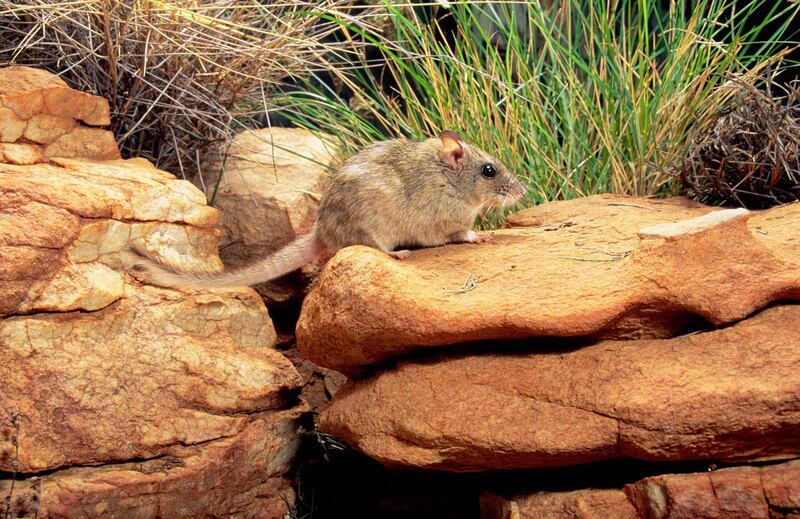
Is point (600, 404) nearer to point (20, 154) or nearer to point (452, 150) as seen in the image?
point (452, 150)

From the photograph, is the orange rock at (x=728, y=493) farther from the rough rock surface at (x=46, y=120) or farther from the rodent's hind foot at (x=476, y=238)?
the rough rock surface at (x=46, y=120)

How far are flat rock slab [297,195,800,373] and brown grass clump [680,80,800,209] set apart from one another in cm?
41

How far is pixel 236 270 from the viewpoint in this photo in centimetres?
407

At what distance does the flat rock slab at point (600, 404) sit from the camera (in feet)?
8.96

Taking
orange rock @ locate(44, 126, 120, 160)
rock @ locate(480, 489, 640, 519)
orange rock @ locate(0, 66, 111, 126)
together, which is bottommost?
rock @ locate(480, 489, 640, 519)

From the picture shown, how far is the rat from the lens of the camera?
399cm

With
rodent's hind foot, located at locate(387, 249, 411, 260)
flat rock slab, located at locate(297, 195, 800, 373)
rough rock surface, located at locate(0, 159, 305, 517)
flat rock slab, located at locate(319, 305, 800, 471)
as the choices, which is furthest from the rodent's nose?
rough rock surface, located at locate(0, 159, 305, 517)

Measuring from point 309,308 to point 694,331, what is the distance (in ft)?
5.20

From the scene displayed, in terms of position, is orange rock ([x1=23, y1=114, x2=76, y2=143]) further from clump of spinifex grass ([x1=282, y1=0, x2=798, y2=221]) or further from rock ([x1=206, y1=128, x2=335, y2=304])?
clump of spinifex grass ([x1=282, y1=0, x2=798, y2=221])

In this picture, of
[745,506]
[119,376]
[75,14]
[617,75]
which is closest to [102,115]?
[75,14]

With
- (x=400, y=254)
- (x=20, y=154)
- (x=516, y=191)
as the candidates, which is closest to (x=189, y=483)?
(x=400, y=254)

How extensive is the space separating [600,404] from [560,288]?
45 centimetres

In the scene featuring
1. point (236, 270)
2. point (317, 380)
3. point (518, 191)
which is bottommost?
point (317, 380)

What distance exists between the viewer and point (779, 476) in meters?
2.74
